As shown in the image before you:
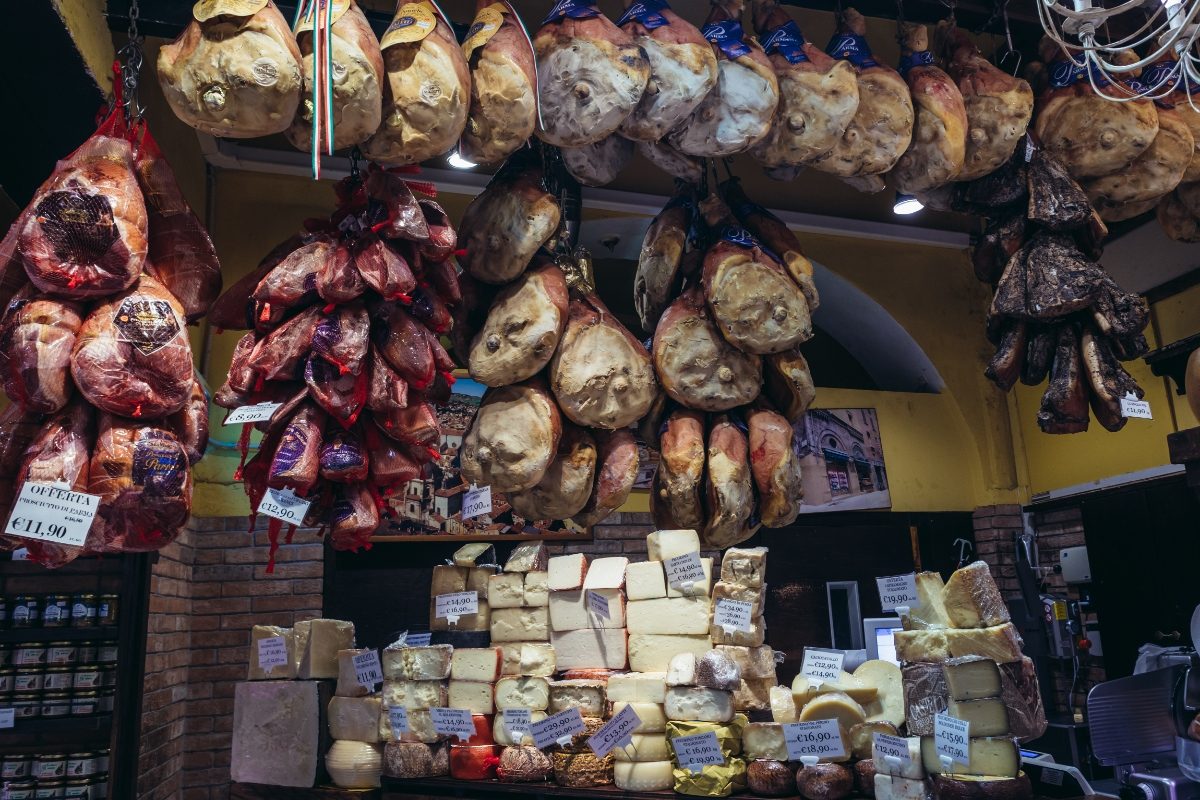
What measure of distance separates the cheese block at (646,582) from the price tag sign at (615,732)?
0.54m

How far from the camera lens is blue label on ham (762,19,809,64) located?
2846 millimetres

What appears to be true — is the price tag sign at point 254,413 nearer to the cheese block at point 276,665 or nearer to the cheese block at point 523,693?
the cheese block at point 523,693

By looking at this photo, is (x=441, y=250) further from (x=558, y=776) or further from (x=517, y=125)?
(x=558, y=776)

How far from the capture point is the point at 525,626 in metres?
4.01

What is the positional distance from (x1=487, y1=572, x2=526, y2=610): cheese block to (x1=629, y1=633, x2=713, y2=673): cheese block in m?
0.53

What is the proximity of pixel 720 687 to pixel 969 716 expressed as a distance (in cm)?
93

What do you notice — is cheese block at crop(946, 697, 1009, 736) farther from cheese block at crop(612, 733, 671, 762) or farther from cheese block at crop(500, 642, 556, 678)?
cheese block at crop(500, 642, 556, 678)

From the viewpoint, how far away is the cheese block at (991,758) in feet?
9.21

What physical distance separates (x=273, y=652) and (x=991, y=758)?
2.87 meters

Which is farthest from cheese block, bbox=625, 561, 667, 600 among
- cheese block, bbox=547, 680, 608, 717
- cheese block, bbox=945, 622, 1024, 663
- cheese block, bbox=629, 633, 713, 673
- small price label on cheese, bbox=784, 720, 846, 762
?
cheese block, bbox=945, 622, 1024, 663

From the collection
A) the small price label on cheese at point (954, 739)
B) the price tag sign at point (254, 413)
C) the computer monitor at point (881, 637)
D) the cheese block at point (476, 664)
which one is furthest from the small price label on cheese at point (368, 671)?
the computer monitor at point (881, 637)

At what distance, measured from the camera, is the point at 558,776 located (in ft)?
11.9

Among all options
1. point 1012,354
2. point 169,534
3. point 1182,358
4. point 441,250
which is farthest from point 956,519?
point 169,534

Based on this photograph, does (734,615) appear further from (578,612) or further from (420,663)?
(420,663)
